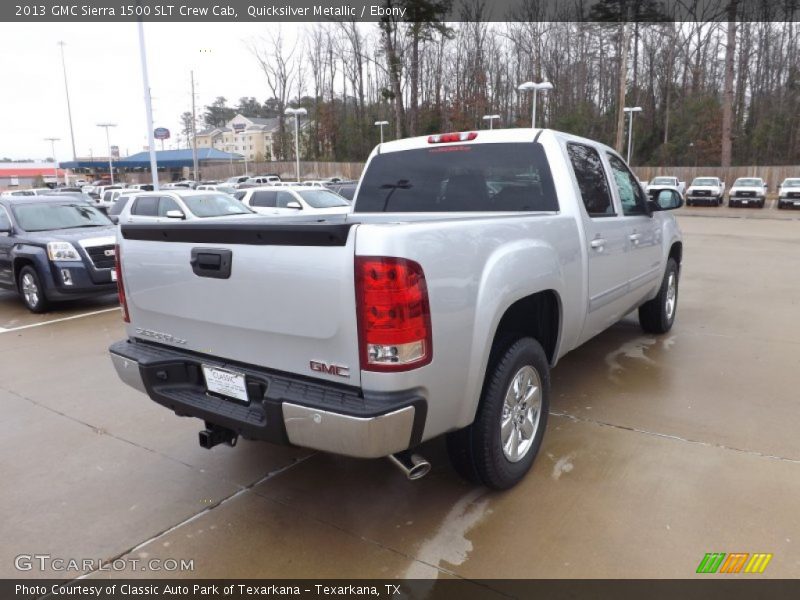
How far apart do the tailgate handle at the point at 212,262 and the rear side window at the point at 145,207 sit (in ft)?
35.4

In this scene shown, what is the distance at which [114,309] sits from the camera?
8.76m

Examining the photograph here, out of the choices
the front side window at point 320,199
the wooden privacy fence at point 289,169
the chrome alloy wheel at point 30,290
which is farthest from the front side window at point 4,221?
the wooden privacy fence at point 289,169

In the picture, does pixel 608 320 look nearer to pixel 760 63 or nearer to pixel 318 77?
pixel 760 63

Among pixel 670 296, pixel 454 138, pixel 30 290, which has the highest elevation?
pixel 454 138

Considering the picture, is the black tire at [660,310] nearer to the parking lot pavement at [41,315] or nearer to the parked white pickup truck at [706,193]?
the parking lot pavement at [41,315]

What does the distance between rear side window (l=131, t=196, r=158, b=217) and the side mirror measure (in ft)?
34.6

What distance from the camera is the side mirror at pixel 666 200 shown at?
17.7 feet

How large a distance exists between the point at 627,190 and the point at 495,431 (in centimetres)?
315

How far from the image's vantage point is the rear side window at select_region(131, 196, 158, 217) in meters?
12.8

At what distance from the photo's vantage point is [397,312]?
2365mm

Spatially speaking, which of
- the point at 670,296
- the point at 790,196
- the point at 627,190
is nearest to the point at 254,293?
the point at 627,190

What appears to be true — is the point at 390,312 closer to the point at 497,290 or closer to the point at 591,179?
the point at 497,290

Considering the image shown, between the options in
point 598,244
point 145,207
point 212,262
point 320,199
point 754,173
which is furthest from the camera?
point 754,173

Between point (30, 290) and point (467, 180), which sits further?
point (30, 290)
